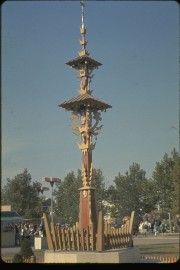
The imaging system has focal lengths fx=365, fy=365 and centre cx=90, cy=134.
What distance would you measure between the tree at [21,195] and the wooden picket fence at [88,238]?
69.9ft

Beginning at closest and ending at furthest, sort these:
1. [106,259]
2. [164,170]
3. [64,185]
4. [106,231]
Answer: [106,259], [106,231], [164,170], [64,185]

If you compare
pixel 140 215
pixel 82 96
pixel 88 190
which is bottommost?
pixel 140 215

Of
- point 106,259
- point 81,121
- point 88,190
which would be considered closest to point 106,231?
point 106,259

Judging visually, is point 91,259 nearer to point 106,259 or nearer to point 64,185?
point 106,259

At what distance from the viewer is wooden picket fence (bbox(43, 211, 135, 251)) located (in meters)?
11.4

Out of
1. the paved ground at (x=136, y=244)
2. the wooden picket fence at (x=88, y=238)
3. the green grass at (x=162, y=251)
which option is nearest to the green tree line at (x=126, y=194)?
the paved ground at (x=136, y=244)

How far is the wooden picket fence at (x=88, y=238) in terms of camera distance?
11.4 meters

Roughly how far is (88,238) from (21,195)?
2572 centimetres

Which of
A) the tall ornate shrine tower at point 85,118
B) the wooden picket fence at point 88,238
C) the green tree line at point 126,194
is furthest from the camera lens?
the green tree line at point 126,194

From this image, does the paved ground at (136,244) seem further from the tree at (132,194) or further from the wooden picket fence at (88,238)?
the tree at (132,194)

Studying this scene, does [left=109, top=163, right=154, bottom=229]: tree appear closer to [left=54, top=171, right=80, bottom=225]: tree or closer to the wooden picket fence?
[left=54, top=171, right=80, bottom=225]: tree

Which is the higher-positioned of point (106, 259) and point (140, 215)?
point (106, 259)

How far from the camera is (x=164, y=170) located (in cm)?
4525

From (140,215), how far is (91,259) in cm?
4496
